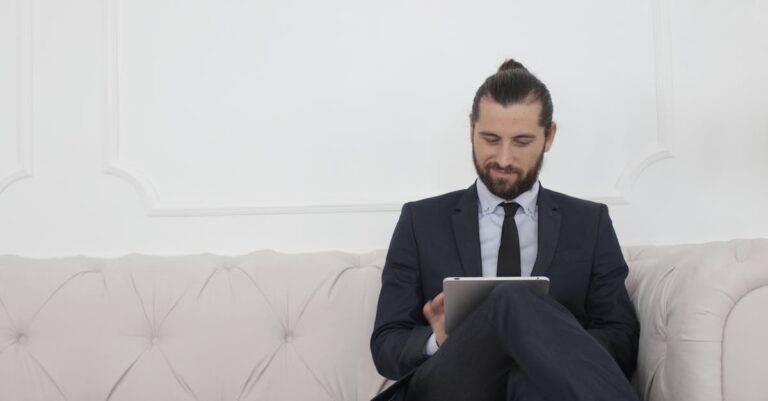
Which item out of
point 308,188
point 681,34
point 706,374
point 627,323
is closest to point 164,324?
point 308,188

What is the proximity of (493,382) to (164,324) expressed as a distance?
95 cm

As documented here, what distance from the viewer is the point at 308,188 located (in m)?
2.52

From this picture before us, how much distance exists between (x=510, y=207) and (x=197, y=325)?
0.88 meters

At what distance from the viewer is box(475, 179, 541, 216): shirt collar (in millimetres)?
2129

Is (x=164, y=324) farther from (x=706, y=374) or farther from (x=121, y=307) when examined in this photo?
(x=706, y=374)

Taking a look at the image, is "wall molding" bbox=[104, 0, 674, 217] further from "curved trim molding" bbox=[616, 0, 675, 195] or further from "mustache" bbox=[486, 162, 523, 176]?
"mustache" bbox=[486, 162, 523, 176]

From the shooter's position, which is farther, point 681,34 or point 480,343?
point 681,34

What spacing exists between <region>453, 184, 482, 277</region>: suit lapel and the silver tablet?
337 mm

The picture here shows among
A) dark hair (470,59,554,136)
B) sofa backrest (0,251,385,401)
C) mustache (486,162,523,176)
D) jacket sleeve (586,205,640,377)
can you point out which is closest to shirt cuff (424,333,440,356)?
sofa backrest (0,251,385,401)

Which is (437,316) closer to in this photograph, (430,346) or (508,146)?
(430,346)

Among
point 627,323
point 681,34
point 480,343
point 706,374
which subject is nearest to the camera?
point 706,374

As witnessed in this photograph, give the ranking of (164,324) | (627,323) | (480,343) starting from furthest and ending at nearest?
1. (164,324)
2. (627,323)
3. (480,343)

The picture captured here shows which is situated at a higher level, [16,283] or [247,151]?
[247,151]

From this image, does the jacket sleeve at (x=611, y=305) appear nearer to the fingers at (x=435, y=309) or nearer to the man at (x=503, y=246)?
the man at (x=503, y=246)
